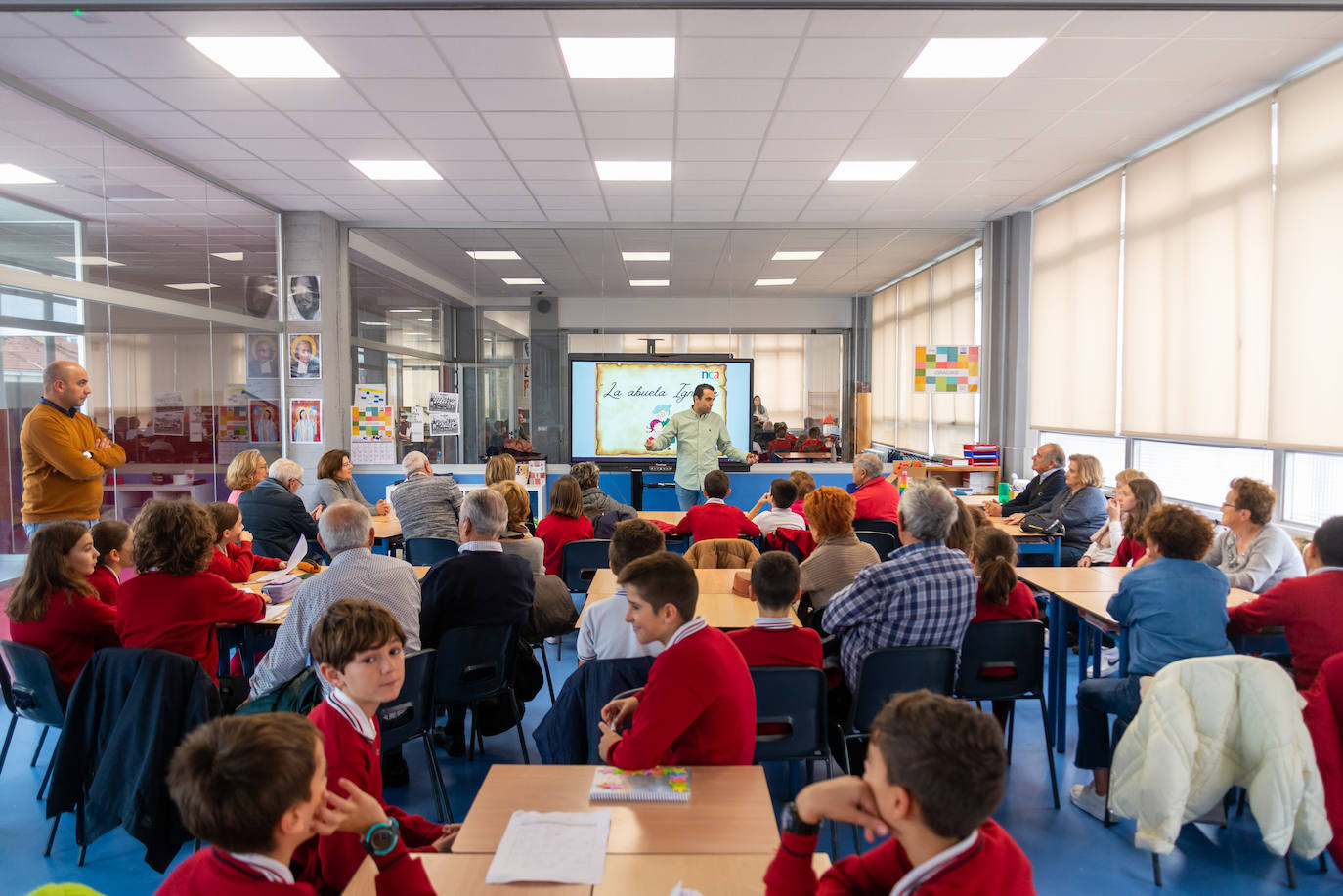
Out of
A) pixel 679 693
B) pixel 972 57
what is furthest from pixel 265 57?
pixel 679 693

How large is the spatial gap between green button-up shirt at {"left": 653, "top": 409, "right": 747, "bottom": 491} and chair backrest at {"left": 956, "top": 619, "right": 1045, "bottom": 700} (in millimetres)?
4207

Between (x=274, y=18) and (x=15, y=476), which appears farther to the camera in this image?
(x=15, y=476)

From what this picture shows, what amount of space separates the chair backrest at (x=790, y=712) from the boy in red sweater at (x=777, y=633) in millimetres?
82

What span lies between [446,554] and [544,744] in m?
2.30

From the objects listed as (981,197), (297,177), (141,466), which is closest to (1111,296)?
(981,197)

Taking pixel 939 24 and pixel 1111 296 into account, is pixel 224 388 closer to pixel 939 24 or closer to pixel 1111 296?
pixel 939 24

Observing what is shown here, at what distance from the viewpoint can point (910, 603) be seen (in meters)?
2.74

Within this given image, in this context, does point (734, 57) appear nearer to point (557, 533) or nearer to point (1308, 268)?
point (557, 533)

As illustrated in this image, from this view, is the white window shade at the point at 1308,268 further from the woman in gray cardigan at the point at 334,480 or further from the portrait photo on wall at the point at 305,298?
the portrait photo on wall at the point at 305,298

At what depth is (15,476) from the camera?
14.0 feet

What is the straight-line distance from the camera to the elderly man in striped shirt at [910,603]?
2742 mm

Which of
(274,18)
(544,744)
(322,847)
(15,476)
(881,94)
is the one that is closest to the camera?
(322,847)

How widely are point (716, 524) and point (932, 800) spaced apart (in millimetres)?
3569

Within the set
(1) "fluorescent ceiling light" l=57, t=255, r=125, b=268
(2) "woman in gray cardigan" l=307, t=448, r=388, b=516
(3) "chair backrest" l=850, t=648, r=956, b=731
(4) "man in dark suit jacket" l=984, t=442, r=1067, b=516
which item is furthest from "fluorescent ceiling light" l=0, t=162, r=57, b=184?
(4) "man in dark suit jacket" l=984, t=442, r=1067, b=516
